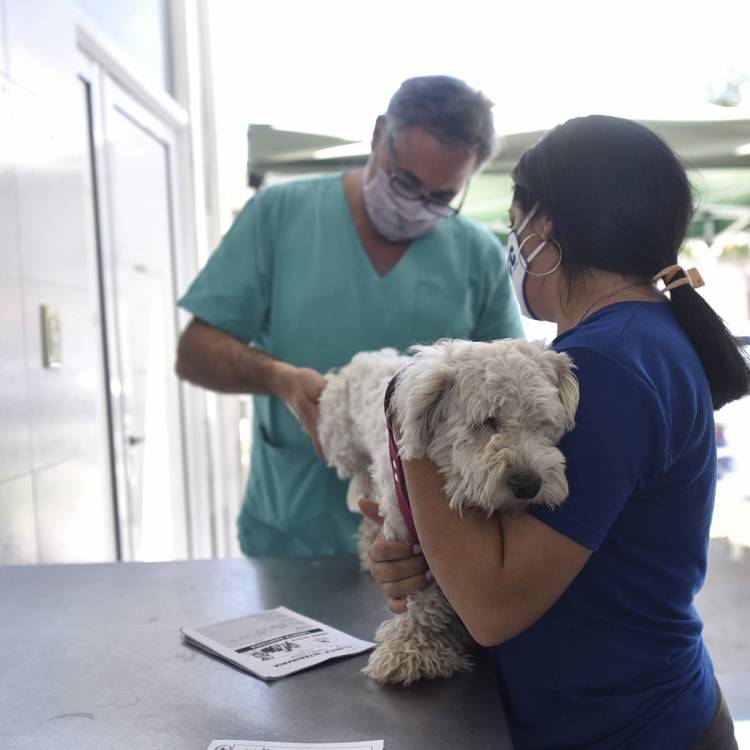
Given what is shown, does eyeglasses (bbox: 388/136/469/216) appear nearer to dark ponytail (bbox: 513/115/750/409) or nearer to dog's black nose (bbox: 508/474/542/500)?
dark ponytail (bbox: 513/115/750/409)

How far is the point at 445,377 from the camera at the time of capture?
1.19 metres

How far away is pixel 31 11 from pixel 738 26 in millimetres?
3647

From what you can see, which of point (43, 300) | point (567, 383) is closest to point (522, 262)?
point (567, 383)

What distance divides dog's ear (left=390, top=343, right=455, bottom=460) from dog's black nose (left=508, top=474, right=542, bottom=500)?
177 mm

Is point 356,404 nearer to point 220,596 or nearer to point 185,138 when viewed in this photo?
point 220,596

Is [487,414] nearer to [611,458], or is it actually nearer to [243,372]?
[611,458]

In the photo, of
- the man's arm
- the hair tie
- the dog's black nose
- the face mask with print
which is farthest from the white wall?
the hair tie

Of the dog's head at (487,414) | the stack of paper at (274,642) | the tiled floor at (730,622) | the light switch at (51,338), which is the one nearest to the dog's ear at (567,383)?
the dog's head at (487,414)

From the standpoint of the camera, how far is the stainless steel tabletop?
1050 mm

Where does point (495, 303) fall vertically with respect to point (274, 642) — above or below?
above

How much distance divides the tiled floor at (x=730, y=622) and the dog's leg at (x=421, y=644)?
94.8 inches

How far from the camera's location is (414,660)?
120 centimetres

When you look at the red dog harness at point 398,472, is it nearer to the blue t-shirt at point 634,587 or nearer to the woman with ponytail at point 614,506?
the woman with ponytail at point 614,506

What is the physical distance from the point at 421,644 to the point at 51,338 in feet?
4.90
